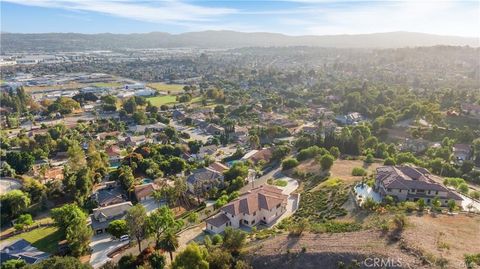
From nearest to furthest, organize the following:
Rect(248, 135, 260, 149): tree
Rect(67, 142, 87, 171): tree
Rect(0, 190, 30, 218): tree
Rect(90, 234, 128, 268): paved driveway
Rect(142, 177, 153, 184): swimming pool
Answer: Rect(90, 234, 128, 268): paved driveway
Rect(0, 190, 30, 218): tree
Rect(142, 177, 153, 184): swimming pool
Rect(67, 142, 87, 171): tree
Rect(248, 135, 260, 149): tree

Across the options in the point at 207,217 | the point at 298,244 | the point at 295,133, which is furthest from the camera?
the point at 295,133

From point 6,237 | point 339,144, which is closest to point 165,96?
point 339,144

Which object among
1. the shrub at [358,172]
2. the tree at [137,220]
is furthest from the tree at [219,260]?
the shrub at [358,172]

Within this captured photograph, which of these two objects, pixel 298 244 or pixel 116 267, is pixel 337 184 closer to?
pixel 298 244

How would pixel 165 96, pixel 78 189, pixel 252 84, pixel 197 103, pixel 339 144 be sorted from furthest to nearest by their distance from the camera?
pixel 252 84
pixel 165 96
pixel 197 103
pixel 339 144
pixel 78 189

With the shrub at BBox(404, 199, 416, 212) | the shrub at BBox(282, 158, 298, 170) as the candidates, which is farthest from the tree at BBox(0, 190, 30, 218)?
the shrub at BBox(404, 199, 416, 212)

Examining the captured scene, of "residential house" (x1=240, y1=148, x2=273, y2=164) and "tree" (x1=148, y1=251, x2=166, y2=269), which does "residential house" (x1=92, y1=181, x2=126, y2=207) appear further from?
"residential house" (x1=240, y1=148, x2=273, y2=164)
